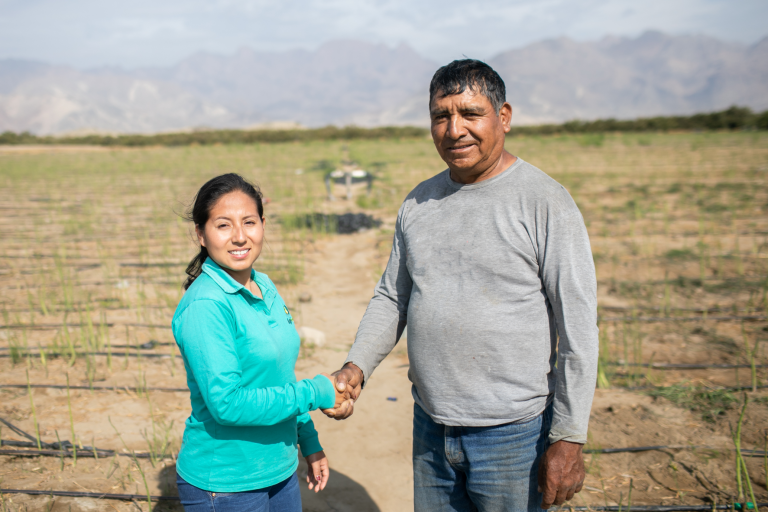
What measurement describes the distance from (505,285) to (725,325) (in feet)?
13.1

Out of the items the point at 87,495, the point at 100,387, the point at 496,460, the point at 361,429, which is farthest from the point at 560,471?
the point at 100,387

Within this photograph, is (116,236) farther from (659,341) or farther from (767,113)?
(767,113)

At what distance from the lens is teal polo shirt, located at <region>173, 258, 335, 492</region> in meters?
1.38

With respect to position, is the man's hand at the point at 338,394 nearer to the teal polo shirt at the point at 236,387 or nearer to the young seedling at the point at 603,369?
the teal polo shirt at the point at 236,387

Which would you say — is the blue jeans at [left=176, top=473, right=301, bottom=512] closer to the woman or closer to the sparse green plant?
the woman

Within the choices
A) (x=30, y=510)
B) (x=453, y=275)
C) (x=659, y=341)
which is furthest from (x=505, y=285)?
(x=659, y=341)

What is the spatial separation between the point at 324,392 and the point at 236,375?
28 centimetres

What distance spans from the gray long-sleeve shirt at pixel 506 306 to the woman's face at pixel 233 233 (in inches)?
21.6

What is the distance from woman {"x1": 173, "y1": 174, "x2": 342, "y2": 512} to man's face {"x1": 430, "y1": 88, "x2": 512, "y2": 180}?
675mm

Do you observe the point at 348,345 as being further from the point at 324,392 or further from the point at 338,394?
the point at 324,392

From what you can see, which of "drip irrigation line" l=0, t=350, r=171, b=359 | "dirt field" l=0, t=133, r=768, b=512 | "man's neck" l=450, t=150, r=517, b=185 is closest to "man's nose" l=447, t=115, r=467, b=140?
"man's neck" l=450, t=150, r=517, b=185

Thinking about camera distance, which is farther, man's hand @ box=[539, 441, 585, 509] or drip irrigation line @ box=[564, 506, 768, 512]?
drip irrigation line @ box=[564, 506, 768, 512]

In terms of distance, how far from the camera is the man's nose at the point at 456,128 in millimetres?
1545

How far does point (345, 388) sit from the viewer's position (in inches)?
66.6
